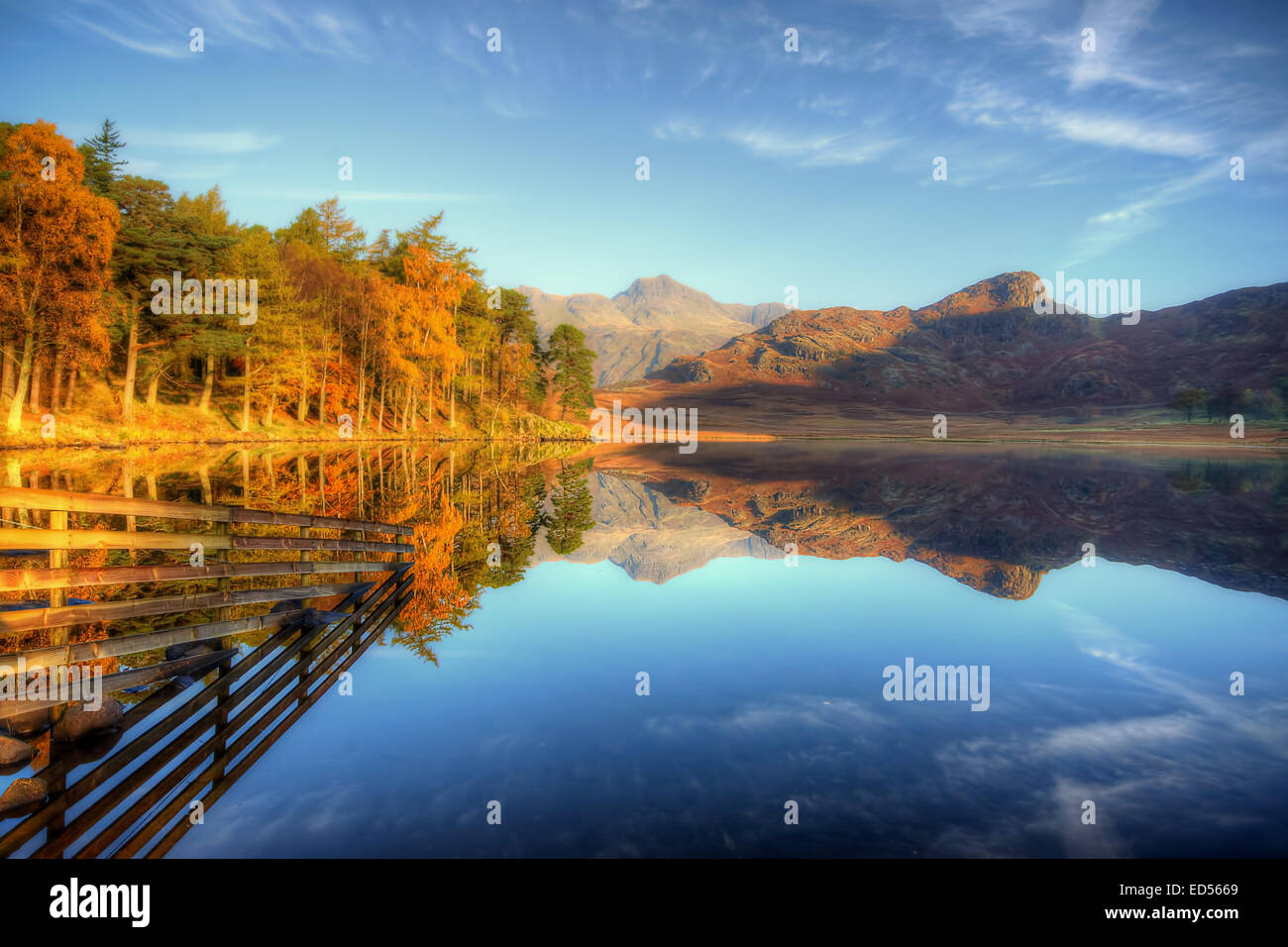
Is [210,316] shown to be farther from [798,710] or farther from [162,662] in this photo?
[798,710]

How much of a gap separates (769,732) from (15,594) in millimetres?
9578

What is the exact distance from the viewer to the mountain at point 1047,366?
15675 cm

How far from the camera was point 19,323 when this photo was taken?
Result: 108 ft

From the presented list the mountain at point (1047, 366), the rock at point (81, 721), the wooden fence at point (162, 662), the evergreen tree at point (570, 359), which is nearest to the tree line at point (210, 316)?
the evergreen tree at point (570, 359)

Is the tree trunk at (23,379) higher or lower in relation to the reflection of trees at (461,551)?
higher

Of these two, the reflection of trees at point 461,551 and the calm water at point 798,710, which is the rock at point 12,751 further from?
the reflection of trees at point 461,551

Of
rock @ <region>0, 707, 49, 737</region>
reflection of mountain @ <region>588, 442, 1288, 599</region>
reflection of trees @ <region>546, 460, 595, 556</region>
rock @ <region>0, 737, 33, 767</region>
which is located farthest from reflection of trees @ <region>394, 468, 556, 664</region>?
rock @ <region>0, 737, 33, 767</region>

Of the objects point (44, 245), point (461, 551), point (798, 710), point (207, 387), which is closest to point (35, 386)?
point (207, 387)

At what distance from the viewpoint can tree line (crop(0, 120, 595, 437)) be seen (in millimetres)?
33156

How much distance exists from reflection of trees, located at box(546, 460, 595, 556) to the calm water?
35 centimetres

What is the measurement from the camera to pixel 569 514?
19.7 m

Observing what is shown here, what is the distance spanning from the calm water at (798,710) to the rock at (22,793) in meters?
0.95

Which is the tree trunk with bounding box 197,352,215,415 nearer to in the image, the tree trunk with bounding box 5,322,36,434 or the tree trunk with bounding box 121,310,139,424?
the tree trunk with bounding box 121,310,139,424

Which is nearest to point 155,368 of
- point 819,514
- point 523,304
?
point 523,304
